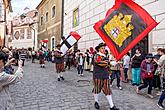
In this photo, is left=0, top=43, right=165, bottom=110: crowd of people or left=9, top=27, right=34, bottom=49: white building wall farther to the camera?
left=9, top=27, right=34, bottom=49: white building wall

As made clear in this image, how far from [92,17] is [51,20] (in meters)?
13.8

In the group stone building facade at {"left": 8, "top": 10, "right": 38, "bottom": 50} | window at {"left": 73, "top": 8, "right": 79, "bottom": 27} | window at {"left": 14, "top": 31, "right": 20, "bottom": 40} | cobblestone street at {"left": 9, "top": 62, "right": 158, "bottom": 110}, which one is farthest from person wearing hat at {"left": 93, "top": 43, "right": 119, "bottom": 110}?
window at {"left": 14, "top": 31, "right": 20, "bottom": 40}

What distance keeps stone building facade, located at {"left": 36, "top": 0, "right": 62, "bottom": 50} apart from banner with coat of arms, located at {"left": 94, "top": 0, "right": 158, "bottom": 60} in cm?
1806

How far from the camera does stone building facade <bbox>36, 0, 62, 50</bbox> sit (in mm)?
24562

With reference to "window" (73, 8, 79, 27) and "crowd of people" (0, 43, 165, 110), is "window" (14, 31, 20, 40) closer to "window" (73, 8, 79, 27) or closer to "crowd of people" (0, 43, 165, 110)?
"window" (73, 8, 79, 27)

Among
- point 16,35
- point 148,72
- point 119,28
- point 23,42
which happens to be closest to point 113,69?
point 148,72

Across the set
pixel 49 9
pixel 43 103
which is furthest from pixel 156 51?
pixel 49 9

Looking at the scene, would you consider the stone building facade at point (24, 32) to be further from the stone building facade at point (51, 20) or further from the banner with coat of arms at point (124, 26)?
the banner with coat of arms at point (124, 26)

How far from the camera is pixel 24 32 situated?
160 feet

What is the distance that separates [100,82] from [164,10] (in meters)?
4.31

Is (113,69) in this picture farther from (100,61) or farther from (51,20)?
(51,20)

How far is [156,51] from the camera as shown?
29.7 feet

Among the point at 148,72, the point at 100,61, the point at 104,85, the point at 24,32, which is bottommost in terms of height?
the point at 104,85

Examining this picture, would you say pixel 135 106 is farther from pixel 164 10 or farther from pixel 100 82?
pixel 164 10
